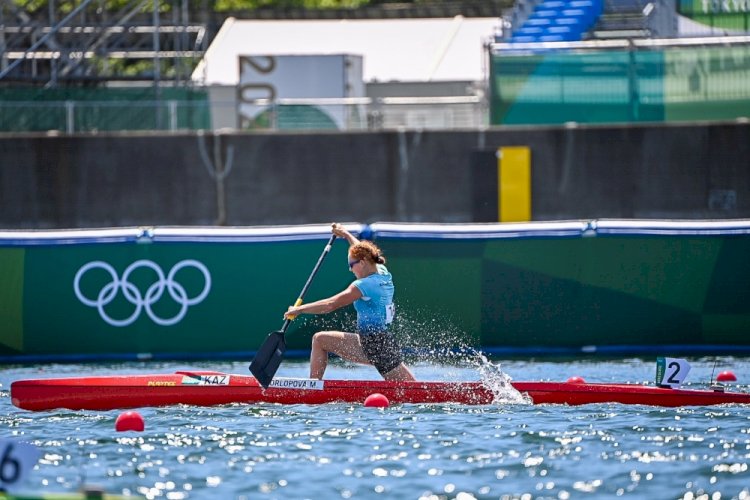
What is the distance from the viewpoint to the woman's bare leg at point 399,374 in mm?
11914

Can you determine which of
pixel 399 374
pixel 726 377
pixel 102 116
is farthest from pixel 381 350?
pixel 102 116

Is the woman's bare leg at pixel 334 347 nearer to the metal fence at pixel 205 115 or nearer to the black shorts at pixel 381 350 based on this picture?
the black shorts at pixel 381 350

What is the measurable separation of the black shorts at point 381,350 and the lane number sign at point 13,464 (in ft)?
Result: 16.5

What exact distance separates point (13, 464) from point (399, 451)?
308 cm

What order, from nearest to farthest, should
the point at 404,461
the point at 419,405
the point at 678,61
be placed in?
1. the point at 404,461
2. the point at 419,405
3. the point at 678,61

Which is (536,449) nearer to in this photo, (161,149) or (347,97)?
(161,149)

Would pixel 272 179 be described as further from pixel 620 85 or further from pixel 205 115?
pixel 620 85

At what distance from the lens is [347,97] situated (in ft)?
81.3

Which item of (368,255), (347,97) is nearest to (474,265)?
(368,255)

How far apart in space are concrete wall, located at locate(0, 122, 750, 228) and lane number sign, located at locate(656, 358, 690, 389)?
343 inches

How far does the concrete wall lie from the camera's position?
65.6ft

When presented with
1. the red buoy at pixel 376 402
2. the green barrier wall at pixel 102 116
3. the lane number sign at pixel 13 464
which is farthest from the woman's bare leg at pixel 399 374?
the green barrier wall at pixel 102 116

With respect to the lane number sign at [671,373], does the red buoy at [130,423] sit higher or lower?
lower

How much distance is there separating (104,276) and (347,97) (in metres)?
10.7
